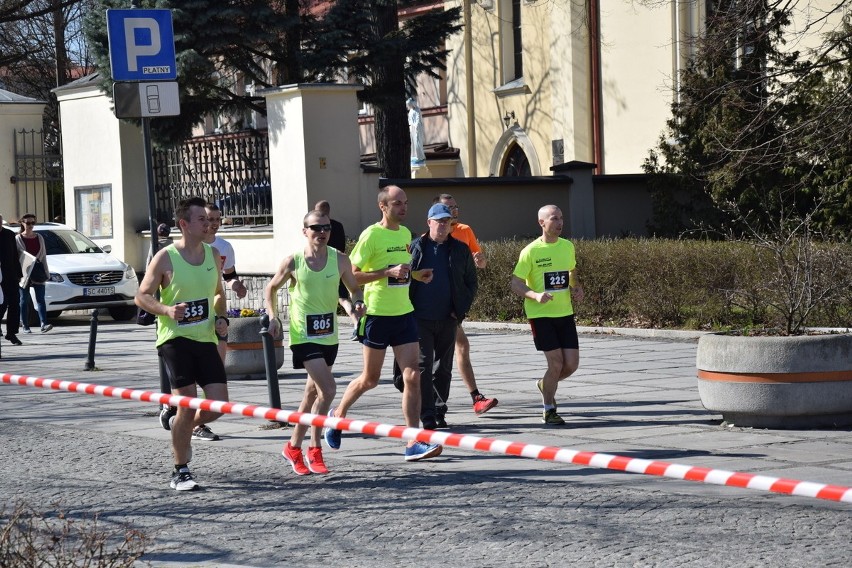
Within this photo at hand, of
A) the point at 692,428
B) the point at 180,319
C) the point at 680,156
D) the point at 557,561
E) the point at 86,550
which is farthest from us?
the point at 680,156

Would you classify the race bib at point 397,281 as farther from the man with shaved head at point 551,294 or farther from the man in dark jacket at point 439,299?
the man with shaved head at point 551,294

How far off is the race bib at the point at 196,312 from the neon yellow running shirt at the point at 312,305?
609mm

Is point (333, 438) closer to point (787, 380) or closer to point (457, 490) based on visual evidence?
Result: point (457, 490)

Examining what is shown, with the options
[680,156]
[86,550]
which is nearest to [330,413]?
[86,550]

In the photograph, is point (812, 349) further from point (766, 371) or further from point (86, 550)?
point (86, 550)

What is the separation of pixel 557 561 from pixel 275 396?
429 centimetres

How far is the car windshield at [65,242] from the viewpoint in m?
23.7

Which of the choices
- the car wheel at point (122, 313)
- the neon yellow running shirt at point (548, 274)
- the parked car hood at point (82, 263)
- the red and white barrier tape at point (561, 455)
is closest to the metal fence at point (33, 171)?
the parked car hood at point (82, 263)

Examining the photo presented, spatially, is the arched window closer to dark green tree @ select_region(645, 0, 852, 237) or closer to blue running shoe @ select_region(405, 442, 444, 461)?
dark green tree @ select_region(645, 0, 852, 237)

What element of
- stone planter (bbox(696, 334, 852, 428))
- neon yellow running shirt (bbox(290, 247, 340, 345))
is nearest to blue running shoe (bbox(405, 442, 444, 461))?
neon yellow running shirt (bbox(290, 247, 340, 345))

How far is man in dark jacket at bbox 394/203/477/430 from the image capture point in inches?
398

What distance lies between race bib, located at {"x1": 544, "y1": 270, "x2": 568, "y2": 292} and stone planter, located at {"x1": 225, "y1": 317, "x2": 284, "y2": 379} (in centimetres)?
369

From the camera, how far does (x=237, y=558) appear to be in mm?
6422

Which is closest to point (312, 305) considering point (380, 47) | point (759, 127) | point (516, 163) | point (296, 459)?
point (296, 459)
